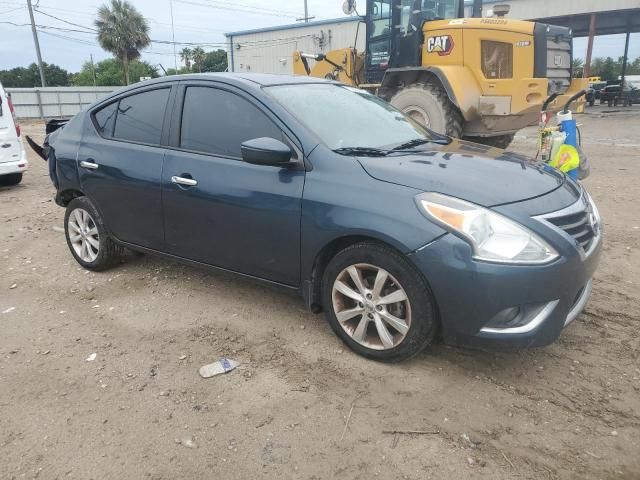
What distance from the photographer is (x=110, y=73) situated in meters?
62.6

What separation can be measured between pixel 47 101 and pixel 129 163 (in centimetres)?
2648

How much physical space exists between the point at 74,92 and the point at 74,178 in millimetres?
26453

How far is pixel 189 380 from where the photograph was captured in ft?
9.98

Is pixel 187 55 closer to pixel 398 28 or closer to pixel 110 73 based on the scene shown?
pixel 110 73

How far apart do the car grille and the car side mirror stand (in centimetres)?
148

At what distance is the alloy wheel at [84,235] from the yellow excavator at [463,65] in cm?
588

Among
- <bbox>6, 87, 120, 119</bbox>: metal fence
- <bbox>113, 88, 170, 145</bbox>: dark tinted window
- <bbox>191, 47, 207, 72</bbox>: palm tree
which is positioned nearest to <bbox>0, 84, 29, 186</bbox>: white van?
<bbox>113, 88, 170, 145</bbox>: dark tinted window

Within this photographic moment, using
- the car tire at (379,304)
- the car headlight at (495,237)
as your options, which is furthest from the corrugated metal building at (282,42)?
the car headlight at (495,237)

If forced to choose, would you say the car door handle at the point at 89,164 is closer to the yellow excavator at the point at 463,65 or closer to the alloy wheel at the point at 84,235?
the alloy wheel at the point at 84,235

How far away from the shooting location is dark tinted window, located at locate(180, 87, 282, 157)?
11.4 feet

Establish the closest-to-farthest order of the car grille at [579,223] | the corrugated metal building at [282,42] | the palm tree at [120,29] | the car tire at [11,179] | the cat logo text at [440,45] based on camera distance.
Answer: the car grille at [579,223] → the cat logo text at [440,45] → the car tire at [11,179] → the corrugated metal building at [282,42] → the palm tree at [120,29]

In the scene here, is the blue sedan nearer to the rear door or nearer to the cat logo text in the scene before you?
the rear door

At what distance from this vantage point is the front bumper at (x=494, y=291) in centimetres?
261

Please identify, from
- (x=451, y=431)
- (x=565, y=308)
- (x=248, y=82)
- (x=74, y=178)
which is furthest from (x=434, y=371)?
(x=74, y=178)
